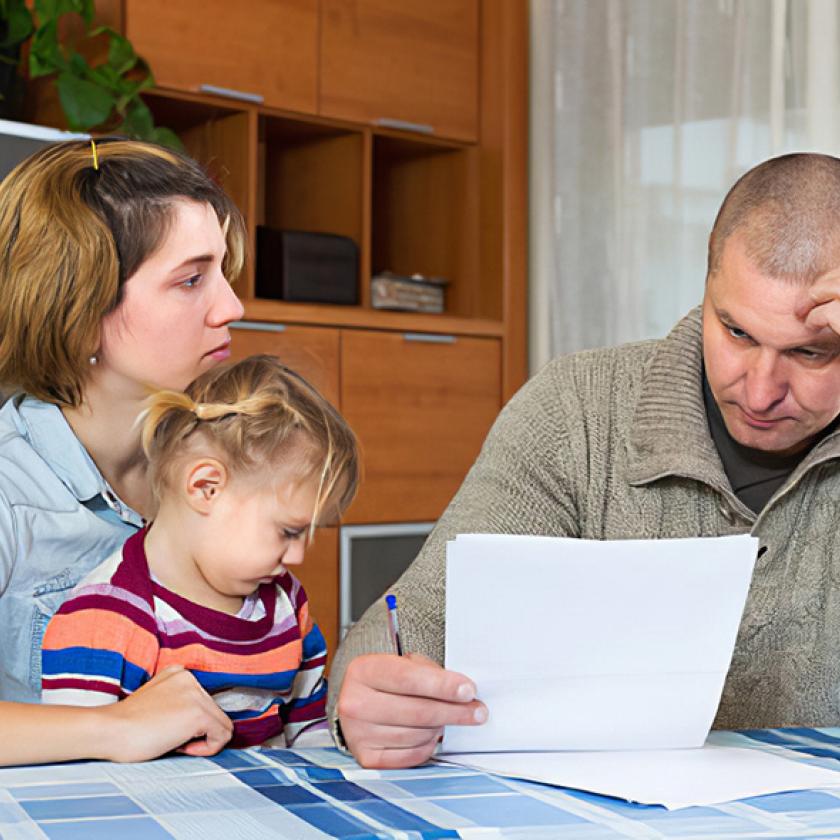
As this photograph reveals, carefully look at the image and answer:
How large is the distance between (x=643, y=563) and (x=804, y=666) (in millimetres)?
581

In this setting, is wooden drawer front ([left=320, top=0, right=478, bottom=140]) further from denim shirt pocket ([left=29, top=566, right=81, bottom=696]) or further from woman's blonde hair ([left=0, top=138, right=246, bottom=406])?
denim shirt pocket ([left=29, top=566, right=81, bottom=696])

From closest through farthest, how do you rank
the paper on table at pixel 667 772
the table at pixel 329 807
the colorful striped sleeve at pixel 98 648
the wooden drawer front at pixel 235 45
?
the table at pixel 329 807
the paper on table at pixel 667 772
the colorful striped sleeve at pixel 98 648
the wooden drawer front at pixel 235 45

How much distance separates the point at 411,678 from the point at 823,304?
62 cm

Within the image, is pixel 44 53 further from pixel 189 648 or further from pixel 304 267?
pixel 189 648

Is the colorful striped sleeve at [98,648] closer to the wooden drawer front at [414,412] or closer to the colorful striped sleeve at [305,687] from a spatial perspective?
the colorful striped sleeve at [305,687]

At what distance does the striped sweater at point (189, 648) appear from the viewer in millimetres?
1208

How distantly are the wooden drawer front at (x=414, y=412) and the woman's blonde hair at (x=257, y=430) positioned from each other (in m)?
1.88

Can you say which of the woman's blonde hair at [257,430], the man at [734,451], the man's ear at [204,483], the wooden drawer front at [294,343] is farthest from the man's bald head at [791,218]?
the wooden drawer front at [294,343]

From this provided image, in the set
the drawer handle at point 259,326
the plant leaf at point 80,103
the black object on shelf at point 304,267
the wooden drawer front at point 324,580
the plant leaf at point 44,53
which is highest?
the plant leaf at point 44,53

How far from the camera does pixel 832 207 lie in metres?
1.37

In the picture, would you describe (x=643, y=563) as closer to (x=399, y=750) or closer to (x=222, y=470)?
(x=399, y=750)

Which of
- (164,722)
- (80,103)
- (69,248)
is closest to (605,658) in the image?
(164,722)

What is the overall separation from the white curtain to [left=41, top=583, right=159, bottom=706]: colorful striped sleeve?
2299 mm

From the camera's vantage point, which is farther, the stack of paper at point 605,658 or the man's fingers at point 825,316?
the man's fingers at point 825,316
